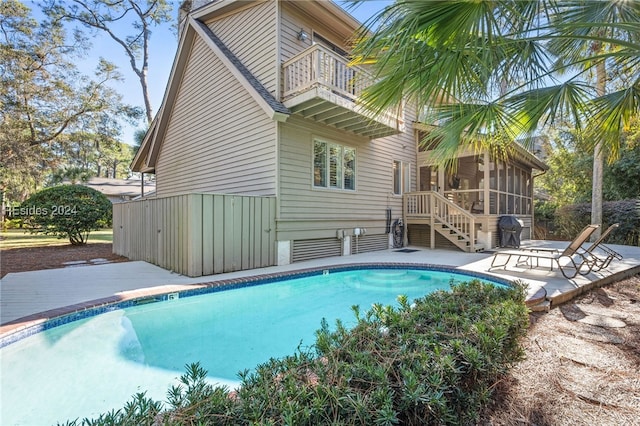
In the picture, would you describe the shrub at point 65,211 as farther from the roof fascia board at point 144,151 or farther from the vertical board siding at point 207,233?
the vertical board siding at point 207,233

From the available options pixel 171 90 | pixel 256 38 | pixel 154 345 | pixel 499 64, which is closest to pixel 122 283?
pixel 154 345

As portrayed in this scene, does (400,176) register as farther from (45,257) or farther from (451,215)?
(45,257)

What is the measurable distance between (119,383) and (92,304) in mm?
1944

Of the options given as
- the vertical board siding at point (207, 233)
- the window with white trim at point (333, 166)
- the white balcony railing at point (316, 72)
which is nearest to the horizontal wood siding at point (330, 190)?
the window with white trim at point (333, 166)

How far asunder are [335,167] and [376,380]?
26.2 ft

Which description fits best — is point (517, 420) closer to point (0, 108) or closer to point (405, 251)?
point (405, 251)

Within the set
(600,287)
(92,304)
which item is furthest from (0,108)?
(600,287)

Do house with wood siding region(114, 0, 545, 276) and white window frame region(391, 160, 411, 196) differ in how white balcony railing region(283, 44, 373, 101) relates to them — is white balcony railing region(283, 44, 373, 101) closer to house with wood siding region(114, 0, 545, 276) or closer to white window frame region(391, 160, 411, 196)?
house with wood siding region(114, 0, 545, 276)

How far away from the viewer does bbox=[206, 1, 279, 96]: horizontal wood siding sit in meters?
7.87

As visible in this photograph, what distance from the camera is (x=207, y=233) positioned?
6457mm

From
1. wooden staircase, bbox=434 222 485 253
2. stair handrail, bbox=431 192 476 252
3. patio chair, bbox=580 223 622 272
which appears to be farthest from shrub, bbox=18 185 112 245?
patio chair, bbox=580 223 622 272

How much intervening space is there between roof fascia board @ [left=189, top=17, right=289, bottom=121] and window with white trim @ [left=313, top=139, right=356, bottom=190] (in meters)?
1.63

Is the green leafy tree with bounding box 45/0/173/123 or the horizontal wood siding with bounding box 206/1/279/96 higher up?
the green leafy tree with bounding box 45/0/173/123

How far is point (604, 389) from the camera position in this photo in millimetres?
2270
